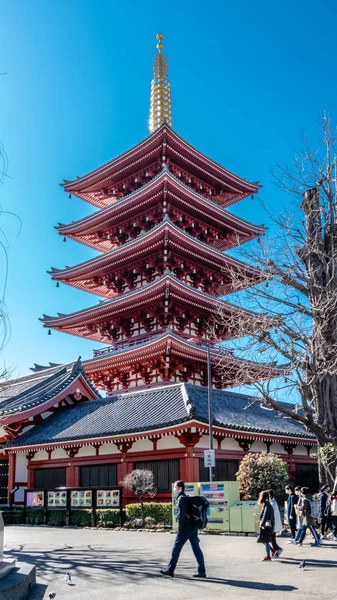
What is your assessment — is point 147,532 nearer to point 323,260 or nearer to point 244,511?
point 244,511

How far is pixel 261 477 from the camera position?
754 inches

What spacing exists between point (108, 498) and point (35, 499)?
3.84 m

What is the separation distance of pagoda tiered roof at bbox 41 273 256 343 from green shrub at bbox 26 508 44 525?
11884mm

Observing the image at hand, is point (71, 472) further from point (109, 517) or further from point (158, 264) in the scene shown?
point (158, 264)

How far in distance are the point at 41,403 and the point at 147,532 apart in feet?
35.7

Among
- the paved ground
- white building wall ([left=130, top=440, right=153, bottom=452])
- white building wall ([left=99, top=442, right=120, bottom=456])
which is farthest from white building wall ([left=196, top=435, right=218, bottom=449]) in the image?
the paved ground

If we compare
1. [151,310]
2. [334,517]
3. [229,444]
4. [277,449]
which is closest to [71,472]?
[229,444]

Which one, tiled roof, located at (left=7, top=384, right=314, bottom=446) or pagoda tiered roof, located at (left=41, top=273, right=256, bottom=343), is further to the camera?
pagoda tiered roof, located at (left=41, top=273, right=256, bottom=343)

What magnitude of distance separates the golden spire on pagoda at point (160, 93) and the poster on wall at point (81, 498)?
2748cm

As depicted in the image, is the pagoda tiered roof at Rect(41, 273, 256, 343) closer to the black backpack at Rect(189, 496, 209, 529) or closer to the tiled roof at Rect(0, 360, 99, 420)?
the tiled roof at Rect(0, 360, 99, 420)

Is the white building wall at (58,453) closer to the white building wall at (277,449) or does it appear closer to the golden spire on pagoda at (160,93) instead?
the white building wall at (277,449)

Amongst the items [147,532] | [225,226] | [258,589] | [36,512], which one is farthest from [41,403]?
[258,589]

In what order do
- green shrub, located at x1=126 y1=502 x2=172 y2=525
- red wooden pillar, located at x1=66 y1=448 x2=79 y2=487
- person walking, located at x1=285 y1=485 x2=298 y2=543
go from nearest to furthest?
person walking, located at x1=285 y1=485 x2=298 y2=543, green shrub, located at x1=126 y1=502 x2=172 y2=525, red wooden pillar, located at x1=66 y1=448 x2=79 y2=487

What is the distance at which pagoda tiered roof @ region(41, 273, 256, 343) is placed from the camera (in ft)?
98.6
